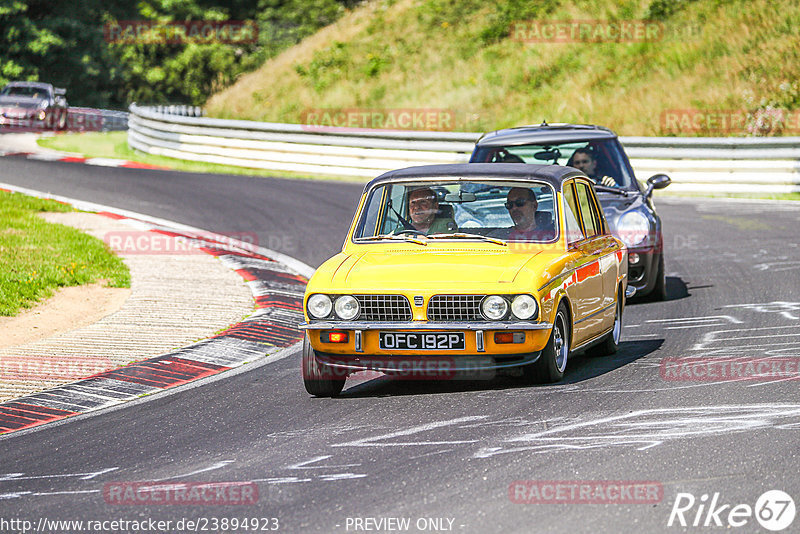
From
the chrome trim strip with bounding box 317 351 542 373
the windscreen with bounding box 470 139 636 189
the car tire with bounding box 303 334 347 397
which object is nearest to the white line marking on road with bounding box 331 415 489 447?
the chrome trim strip with bounding box 317 351 542 373

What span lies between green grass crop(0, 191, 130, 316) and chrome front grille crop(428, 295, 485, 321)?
17.3 feet

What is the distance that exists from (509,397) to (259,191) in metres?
15.5

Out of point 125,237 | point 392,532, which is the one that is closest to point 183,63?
point 125,237

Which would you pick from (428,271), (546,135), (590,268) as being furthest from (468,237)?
(546,135)

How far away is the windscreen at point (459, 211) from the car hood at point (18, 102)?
31103mm

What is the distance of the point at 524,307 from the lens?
7727 millimetres

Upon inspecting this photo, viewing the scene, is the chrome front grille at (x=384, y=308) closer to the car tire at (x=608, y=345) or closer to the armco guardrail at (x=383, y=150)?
the car tire at (x=608, y=345)

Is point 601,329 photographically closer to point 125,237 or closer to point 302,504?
point 302,504

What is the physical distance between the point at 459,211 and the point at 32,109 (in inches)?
1222

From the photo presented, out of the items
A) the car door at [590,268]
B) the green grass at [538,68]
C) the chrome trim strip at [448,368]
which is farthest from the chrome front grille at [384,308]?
the green grass at [538,68]

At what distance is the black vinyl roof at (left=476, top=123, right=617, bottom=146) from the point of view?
1326 centimetres

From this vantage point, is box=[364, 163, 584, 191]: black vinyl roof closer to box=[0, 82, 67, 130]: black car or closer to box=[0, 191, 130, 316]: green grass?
box=[0, 191, 130, 316]: green grass

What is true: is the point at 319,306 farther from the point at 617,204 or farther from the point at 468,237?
the point at 617,204

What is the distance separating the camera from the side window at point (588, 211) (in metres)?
9.45
